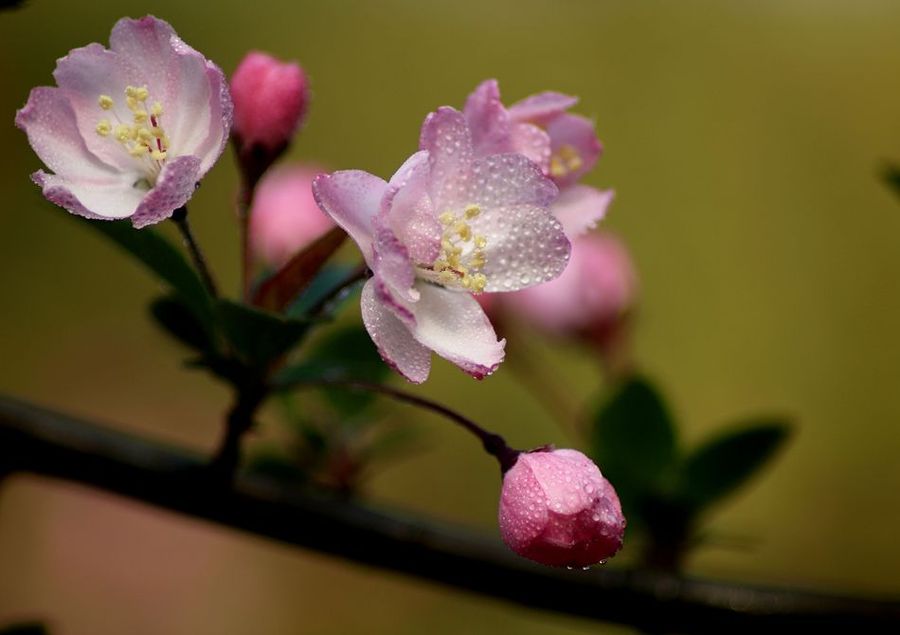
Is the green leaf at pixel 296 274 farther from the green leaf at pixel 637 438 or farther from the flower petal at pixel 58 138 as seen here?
the green leaf at pixel 637 438

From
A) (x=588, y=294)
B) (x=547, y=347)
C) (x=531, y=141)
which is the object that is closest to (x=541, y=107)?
(x=531, y=141)

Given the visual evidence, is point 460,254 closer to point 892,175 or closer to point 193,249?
point 193,249

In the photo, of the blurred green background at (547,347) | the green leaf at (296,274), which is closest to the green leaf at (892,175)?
the green leaf at (296,274)

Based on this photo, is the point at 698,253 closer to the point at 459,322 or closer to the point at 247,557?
the point at 247,557

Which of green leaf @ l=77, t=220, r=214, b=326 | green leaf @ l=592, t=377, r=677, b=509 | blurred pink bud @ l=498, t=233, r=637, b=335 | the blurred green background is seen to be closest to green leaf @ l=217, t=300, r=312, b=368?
green leaf @ l=77, t=220, r=214, b=326

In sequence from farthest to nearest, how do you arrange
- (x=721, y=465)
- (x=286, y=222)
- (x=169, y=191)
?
1. (x=286, y=222)
2. (x=721, y=465)
3. (x=169, y=191)

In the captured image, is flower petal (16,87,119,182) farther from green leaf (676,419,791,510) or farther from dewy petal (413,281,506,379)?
green leaf (676,419,791,510)
